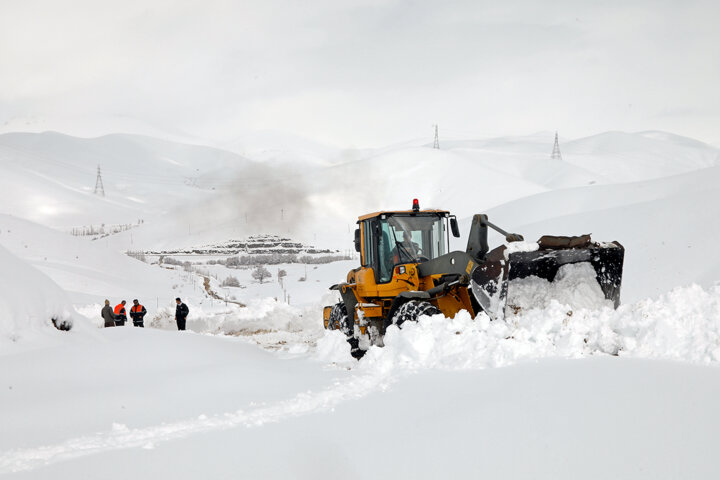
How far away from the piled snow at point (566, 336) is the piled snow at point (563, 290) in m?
0.35

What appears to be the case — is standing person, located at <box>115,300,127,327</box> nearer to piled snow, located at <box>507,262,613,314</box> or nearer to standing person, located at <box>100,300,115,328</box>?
standing person, located at <box>100,300,115,328</box>

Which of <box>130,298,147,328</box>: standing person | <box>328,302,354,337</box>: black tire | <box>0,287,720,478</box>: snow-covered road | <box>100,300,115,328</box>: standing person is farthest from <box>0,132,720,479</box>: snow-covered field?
<box>100,300,115,328</box>: standing person

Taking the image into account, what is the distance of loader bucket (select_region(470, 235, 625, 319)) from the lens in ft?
25.6

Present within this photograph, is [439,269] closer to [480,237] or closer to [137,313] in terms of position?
[480,237]

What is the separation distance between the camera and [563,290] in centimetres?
820

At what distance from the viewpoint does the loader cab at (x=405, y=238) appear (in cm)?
991

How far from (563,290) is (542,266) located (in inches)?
16.7

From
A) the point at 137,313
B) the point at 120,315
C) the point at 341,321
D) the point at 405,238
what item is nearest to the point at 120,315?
the point at 120,315

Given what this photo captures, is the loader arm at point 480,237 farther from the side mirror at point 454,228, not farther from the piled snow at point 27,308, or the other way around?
the piled snow at point 27,308

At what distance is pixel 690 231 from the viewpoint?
55.9ft

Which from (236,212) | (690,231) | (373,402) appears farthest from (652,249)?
(236,212)

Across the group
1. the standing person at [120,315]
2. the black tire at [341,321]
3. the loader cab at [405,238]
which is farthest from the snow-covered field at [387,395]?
the standing person at [120,315]

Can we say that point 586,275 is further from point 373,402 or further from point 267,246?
point 267,246

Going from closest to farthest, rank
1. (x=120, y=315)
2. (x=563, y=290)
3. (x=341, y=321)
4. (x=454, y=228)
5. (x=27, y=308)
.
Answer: (x=27, y=308) → (x=563, y=290) → (x=454, y=228) → (x=341, y=321) → (x=120, y=315)
